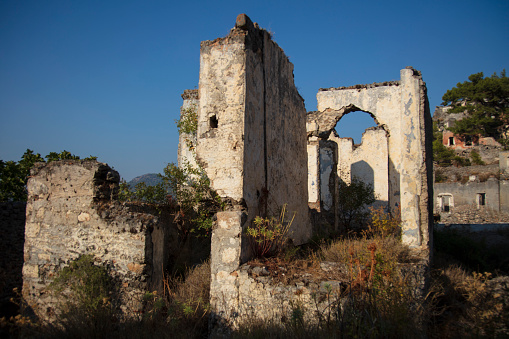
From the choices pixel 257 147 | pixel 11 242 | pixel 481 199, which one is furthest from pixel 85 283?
pixel 481 199

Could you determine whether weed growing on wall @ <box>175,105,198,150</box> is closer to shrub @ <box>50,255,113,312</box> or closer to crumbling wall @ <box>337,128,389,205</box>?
shrub @ <box>50,255,113,312</box>

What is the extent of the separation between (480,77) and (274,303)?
150ft

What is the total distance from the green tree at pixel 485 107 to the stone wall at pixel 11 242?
135 feet

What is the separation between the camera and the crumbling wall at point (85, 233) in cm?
540

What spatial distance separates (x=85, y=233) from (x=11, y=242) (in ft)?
17.8

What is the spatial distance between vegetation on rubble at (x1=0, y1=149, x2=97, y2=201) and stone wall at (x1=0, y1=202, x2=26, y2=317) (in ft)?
0.97

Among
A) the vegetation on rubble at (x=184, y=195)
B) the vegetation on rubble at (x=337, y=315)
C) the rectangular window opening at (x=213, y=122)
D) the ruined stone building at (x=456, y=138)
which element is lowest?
the vegetation on rubble at (x=337, y=315)

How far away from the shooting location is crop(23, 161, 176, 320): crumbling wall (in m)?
5.40

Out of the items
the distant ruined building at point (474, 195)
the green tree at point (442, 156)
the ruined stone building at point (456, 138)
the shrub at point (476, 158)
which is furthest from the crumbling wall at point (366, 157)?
the ruined stone building at point (456, 138)

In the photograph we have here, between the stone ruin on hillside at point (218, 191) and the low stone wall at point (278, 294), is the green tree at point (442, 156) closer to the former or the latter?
the stone ruin on hillside at point (218, 191)

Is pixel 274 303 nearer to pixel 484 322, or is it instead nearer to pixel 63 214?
pixel 484 322

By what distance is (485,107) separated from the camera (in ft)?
130


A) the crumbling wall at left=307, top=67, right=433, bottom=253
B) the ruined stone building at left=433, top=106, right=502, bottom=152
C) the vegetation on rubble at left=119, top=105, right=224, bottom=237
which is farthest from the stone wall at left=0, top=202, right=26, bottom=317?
the ruined stone building at left=433, top=106, right=502, bottom=152

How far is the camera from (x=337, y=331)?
148 inches
